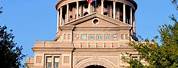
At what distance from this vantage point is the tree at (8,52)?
29359 millimetres

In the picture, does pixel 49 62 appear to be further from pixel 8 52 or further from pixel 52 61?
pixel 8 52

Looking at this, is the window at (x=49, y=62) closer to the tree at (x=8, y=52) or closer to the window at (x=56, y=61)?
the window at (x=56, y=61)

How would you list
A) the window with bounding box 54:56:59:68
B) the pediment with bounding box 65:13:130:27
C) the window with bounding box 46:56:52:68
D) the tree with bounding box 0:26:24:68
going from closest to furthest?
Result: the tree with bounding box 0:26:24:68 → the window with bounding box 54:56:59:68 → the window with bounding box 46:56:52:68 → the pediment with bounding box 65:13:130:27

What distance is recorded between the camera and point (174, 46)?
30.3 metres

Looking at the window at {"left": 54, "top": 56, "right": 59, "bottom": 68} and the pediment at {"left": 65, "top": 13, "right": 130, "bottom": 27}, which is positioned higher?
the pediment at {"left": 65, "top": 13, "right": 130, "bottom": 27}

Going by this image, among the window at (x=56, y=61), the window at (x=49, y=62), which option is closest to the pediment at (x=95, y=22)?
the window at (x=56, y=61)

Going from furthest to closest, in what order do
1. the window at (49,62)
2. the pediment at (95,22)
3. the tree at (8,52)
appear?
1. the pediment at (95,22)
2. the window at (49,62)
3. the tree at (8,52)

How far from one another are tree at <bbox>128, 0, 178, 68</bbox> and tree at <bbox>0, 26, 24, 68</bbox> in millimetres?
5835

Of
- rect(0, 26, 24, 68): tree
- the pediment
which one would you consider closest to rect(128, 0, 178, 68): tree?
rect(0, 26, 24, 68): tree

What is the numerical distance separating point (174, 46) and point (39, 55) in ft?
108

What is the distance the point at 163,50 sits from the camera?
30766mm

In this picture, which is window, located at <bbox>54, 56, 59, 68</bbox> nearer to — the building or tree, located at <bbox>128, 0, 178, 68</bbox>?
the building

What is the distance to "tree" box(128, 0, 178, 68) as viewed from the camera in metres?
30.4

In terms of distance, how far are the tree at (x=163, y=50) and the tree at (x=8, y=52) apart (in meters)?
5.84
